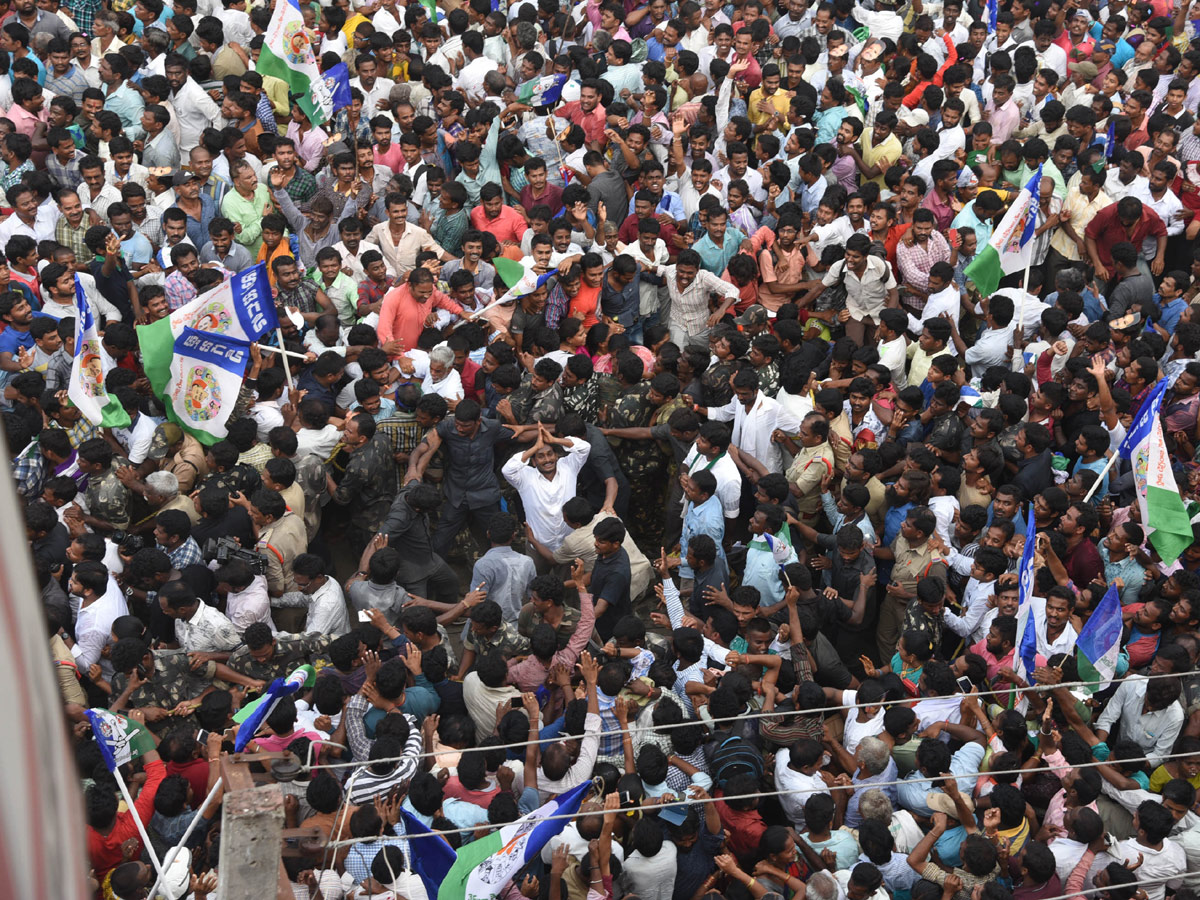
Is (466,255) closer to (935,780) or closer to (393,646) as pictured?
(393,646)

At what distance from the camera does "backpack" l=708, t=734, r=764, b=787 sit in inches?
262

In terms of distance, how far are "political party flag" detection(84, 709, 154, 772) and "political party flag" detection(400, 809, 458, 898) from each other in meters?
1.37

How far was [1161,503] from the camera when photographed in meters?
7.68

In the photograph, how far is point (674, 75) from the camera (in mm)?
12969

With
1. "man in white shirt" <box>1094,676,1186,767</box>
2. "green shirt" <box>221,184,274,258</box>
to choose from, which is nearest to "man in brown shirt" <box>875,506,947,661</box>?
"man in white shirt" <box>1094,676,1186,767</box>

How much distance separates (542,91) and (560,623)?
6316 mm

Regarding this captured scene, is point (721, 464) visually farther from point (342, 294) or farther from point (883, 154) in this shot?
point (883, 154)

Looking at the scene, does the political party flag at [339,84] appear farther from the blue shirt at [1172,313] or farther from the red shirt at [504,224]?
the blue shirt at [1172,313]

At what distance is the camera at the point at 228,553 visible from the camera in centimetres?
756

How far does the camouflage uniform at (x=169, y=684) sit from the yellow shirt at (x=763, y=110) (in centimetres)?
753

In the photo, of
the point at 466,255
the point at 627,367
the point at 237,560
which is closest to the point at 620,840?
the point at 237,560

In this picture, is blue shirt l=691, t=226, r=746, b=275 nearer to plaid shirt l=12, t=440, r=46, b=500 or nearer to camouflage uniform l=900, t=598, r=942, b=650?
camouflage uniform l=900, t=598, r=942, b=650

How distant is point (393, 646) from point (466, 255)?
372 centimetres

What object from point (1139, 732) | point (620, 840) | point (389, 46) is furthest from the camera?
point (389, 46)
